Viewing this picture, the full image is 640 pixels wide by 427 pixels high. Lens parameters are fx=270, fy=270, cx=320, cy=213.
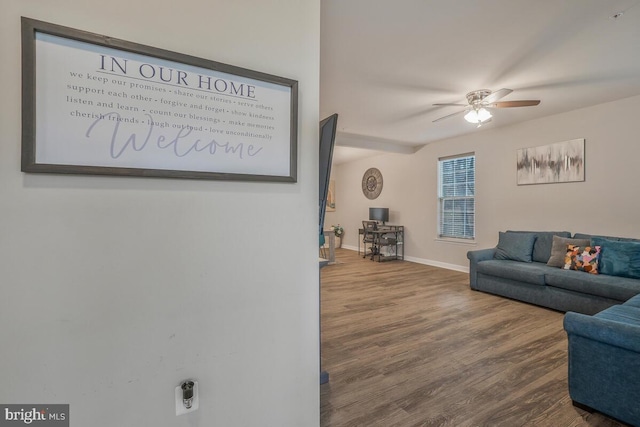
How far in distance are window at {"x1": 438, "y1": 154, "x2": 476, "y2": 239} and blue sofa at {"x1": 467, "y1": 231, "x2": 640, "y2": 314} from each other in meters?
1.00

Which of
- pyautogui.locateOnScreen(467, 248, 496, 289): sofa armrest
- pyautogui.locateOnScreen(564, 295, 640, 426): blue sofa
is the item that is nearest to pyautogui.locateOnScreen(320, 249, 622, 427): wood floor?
pyautogui.locateOnScreen(564, 295, 640, 426): blue sofa

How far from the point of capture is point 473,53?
240 cm

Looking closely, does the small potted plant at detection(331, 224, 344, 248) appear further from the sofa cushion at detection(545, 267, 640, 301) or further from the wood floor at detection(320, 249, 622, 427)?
the sofa cushion at detection(545, 267, 640, 301)

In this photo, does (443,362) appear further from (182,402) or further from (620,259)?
(620,259)

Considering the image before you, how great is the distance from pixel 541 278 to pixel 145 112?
4.21 metres

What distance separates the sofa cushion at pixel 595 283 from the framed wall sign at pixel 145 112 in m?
3.58

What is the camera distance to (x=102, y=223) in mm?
892

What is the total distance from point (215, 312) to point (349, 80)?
2747 millimetres

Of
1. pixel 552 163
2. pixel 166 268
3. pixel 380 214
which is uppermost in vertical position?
pixel 552 163

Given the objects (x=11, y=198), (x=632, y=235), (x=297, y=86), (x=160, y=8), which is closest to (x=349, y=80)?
(x=297, y=86)

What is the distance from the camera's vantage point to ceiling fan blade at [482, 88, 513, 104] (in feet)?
9.50

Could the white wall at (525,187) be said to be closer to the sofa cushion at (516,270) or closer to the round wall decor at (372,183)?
the round wall decor at (372,183)

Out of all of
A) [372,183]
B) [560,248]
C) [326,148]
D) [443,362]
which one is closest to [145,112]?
[326,148]

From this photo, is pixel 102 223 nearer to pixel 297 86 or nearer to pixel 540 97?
pixel 297 86
